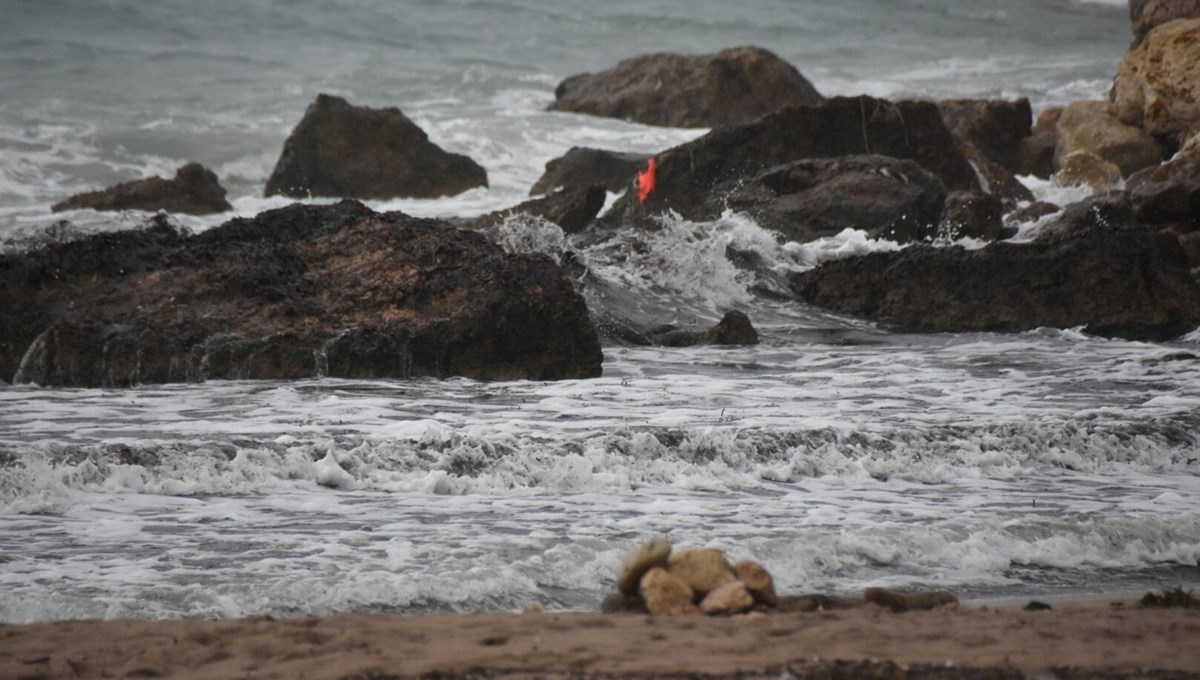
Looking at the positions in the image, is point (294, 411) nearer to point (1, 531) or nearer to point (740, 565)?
point (1, 531)

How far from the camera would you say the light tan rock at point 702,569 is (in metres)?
4.58

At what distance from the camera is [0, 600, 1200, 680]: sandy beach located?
3.82m

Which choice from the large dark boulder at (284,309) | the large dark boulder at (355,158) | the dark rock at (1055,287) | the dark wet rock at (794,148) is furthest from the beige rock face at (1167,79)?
the large dark boulder at (284,309)

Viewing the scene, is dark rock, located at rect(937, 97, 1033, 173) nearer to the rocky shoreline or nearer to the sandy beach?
the rocky shoreline

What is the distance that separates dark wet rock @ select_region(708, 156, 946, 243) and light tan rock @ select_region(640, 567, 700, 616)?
29.6ft

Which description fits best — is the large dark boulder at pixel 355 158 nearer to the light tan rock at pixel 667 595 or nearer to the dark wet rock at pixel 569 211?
the dark wet rock at pixel 569 211

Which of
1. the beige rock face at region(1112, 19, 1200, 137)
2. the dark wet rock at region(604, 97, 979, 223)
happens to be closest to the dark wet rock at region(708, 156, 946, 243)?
the dark wet rock at region(604, 97, 979, 223)

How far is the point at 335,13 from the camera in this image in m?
34.5

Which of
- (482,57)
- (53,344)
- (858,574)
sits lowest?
(858,574)

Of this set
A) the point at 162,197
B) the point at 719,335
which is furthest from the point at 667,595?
the point at 162,197

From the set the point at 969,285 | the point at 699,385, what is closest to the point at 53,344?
the point at 699,385

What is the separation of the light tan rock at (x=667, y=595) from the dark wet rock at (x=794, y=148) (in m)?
9.61

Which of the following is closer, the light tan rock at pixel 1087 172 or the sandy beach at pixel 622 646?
the sandy beach at pixel 622 646

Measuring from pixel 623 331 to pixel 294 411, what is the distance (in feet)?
11.5
